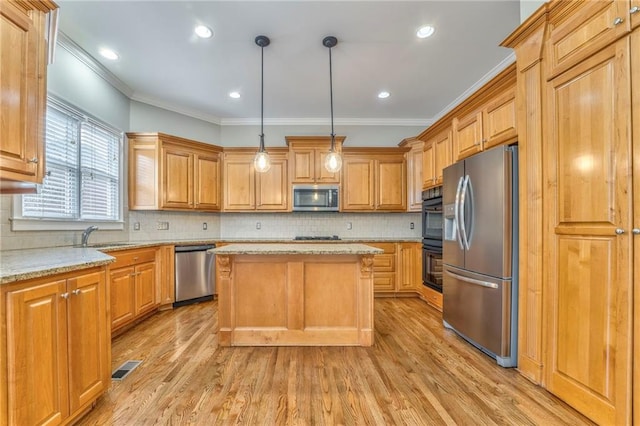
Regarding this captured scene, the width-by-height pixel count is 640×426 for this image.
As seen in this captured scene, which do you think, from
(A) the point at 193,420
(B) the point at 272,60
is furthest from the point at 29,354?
(B) the point at 272,60

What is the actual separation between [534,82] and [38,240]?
169 inches

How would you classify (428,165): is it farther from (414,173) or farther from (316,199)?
(316,199)

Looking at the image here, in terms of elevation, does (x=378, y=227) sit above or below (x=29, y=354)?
above

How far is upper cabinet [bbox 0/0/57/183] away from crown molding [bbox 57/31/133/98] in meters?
1.56

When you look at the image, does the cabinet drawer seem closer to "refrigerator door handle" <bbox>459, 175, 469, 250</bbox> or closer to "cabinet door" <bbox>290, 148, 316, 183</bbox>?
"cabinet door" <bbox>290, 148, 316, 183</bbox>

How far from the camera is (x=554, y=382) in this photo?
190 cm

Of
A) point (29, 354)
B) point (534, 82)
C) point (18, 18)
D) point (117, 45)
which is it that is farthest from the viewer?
point (117, 45)

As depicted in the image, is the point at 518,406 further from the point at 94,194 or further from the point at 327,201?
the point at 94,194

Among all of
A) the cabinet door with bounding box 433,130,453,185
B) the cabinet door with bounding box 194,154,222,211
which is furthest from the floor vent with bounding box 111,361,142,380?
the cabinet door with bounding box 433,130,453,185

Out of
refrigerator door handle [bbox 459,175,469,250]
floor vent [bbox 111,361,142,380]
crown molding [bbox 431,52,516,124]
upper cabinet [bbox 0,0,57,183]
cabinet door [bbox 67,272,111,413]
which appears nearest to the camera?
upper cabinet [bbox 0,0,57,183]

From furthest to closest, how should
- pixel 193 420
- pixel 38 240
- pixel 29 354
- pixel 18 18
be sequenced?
1. pixel 38 240
2. pixel 193 420
3. pixel 18 18
4. pixel 29 354

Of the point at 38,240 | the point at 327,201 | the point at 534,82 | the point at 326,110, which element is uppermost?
the point at 326,110

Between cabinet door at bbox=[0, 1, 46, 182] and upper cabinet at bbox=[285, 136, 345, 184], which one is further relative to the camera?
upper cabinet at bbox=[285, 136, 345, 184]

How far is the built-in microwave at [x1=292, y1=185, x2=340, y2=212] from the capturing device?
4734mm
